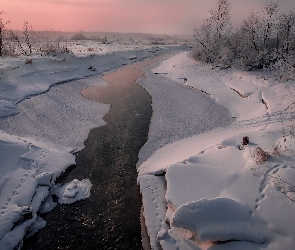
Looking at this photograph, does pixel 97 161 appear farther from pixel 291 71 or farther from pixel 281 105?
pixel 291 71

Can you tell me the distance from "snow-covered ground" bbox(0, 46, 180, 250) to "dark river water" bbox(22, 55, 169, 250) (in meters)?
0.33

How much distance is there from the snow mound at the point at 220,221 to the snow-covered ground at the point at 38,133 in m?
3.24

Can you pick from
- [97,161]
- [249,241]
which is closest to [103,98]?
[97,161]

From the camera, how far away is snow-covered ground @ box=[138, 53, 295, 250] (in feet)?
18.2

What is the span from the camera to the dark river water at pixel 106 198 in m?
6.20

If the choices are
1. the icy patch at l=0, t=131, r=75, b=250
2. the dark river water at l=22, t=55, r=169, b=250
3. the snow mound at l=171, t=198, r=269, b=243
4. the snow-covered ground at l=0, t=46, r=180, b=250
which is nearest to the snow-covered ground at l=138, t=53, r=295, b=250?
the snow mound at l=171, t=198, r=269, b=243

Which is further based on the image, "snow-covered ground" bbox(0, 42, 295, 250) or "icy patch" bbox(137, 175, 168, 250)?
"icy patch" bbox(137, 175, 168, 250)

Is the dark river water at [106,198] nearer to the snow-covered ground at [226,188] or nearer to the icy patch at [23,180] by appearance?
the icy patch at [23,180]

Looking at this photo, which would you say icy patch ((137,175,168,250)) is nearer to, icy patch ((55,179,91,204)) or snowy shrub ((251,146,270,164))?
icy patch ((55,179,91,204))

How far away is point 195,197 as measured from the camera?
22.1 ft

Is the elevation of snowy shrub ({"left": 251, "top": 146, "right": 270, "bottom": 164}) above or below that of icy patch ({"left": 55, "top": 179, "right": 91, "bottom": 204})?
above

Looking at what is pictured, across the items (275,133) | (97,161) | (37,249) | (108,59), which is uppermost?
(108,59)

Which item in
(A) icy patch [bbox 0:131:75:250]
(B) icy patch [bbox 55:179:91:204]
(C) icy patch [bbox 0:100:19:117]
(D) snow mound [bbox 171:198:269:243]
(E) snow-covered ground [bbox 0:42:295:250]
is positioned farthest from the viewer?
(C) icy patch [bbox 0:100:19:117]

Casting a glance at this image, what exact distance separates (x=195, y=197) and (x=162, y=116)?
7158mm
